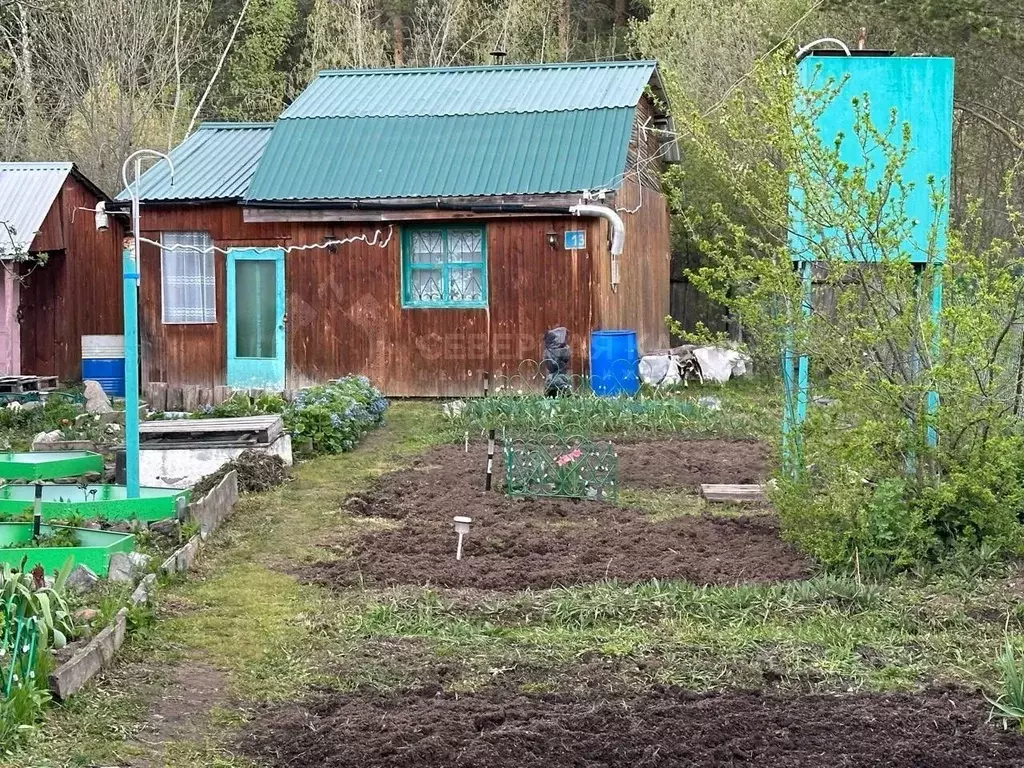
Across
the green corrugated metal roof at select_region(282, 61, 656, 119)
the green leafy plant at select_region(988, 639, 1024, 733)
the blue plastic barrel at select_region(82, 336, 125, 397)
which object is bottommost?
the green leafy plant at select_region(988, 639, 1024, 733)

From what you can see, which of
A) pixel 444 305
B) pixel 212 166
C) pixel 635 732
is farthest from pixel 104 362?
pixel 635 732

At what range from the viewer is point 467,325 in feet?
59.2

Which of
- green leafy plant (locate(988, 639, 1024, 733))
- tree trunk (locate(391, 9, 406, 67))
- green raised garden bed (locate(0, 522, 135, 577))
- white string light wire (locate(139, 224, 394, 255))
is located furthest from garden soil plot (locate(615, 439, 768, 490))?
tree trunk (locate(391, 9, 406, 67))

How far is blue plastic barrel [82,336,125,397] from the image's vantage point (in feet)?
65.2

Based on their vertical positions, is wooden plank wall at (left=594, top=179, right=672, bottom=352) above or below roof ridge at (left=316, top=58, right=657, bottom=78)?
below

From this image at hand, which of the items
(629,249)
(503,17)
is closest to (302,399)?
(629,249)

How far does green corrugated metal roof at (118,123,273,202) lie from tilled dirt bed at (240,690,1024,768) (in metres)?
13.6

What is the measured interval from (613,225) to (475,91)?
3.82m

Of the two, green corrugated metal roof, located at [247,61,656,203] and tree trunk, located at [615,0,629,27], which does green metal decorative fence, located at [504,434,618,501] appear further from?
tree trunk, located at [615,0,629,27]

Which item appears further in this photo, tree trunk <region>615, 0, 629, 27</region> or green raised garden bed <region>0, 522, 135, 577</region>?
tree trunk <region>615, 0, 629, 27</region>

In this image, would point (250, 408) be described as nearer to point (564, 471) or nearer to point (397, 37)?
point (564, 471)

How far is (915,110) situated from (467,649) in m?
5.42

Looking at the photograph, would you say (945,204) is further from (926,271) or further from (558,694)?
(558,694)

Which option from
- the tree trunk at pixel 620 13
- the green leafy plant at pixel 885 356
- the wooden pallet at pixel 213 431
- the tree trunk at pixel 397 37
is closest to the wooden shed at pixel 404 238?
the wooden pallet at pixel 213 431
